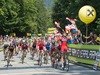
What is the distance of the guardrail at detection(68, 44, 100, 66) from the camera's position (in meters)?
20.9

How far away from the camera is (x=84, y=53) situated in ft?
74.1

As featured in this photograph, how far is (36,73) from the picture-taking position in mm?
17812

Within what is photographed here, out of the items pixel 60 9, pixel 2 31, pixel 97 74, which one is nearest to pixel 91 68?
pixel 97 74

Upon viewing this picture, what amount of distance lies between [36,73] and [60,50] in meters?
3.48

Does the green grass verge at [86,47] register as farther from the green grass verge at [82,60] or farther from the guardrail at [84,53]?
the green grass verge at [82,60]

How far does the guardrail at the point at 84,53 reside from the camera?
2090 centimetres

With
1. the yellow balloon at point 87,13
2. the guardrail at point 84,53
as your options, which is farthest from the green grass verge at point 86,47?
the yellow balloon at point 87,13

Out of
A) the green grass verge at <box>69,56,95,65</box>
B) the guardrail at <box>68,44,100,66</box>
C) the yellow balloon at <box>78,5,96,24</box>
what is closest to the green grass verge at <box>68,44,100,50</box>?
the guardrail at <box>68,44,100,66</box>

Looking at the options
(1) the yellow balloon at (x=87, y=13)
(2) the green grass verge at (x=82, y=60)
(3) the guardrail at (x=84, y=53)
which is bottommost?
(2) the green grass verge at (x=82, y=60)

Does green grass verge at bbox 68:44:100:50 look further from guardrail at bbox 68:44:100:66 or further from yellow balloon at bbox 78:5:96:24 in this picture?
yellow balloon at bbox 78:5:96:24

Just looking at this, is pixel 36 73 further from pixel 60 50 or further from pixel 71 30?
pixel 71 30

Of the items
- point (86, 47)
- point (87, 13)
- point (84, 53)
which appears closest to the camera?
point (86, 47)

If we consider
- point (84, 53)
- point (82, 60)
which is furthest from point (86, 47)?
point (82, 60)

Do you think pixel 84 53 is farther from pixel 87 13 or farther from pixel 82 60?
pixel 87 13
